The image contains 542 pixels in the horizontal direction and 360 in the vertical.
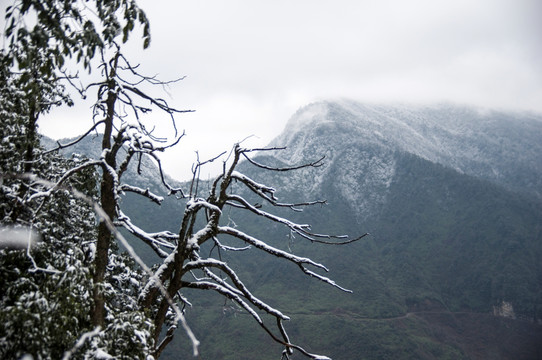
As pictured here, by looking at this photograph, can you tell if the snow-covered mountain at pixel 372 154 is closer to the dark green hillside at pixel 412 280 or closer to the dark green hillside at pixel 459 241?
the dark green hillside at pixel 412 280

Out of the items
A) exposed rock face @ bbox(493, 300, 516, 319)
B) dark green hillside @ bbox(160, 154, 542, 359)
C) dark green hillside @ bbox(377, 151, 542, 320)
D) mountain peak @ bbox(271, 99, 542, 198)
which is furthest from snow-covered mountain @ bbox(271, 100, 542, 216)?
exposed rock face @ bbox(493, 300, 516, 319)

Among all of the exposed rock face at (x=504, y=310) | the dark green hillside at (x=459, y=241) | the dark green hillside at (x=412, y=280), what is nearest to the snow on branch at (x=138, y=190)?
the dark green hillside at (x=412, y=280)

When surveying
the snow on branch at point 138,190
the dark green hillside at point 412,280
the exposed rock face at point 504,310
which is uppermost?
the snow on branch at point 138,190

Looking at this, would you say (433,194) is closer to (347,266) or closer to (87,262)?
(347,266)

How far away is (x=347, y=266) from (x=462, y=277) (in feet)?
104

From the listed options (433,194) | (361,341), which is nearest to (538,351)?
(361,341)

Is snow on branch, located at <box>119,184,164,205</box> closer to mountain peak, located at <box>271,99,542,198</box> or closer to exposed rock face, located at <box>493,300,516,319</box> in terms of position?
exposed rock face, located at <box>493,300,516,319</box>

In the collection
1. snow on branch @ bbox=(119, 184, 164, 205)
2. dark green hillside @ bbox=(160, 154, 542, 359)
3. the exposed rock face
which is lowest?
the exposed rock face

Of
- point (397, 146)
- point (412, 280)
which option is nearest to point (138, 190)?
point (412, 280)

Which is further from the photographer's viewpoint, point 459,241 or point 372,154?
point 372,154

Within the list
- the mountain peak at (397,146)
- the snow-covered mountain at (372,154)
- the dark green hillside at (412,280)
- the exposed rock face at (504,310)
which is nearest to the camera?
the dark green hillside at (412,280)

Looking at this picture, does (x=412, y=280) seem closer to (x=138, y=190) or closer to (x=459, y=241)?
(x=459, y=241)

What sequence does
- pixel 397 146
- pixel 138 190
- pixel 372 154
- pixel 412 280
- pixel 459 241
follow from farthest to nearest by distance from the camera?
1. pixel 397 146
2. pixel 372 154
3. pixel 459 241
4. pixel 412 280
5. pixel 138 190

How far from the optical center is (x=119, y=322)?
509cm
